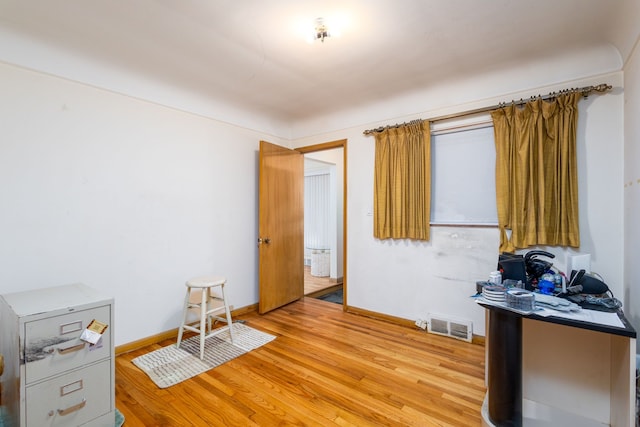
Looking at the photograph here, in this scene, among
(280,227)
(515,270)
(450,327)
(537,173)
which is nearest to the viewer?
(515,270)

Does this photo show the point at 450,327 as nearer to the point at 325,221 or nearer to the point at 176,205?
the point at 176,205

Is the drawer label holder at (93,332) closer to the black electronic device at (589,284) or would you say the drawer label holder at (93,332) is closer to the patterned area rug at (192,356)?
the patterned area rug at (192,356)

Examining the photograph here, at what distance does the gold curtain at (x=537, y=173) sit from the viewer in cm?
230

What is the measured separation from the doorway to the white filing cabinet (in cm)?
258

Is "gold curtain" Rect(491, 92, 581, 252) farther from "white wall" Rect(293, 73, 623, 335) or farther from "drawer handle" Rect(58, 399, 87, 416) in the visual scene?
"drawer handle" Rect(58, 399, 87, 416)

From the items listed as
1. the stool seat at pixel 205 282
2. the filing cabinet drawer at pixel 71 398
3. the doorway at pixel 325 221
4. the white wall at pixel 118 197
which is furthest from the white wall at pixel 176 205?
the filing cabinet drawer at pixel 71 398

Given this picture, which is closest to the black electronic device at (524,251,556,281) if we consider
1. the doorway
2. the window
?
the window

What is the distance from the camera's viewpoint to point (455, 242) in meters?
2.89

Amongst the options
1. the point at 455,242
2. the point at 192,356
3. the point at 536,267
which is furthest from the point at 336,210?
the point at 536,267

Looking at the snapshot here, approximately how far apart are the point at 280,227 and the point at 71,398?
2.49m

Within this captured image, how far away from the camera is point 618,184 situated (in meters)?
2.17

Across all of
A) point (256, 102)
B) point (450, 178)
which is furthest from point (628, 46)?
point (256, 102)

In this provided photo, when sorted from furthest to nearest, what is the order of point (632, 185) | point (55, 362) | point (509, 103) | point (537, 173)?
point (509, 103)
point (537, 173)
point (632, 185)
point (55, 362)

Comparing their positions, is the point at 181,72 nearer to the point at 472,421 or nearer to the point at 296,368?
the point at 296,368
